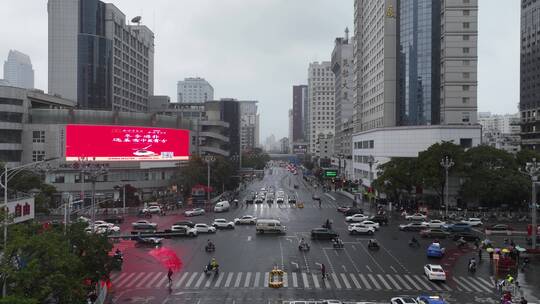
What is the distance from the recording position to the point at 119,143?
9262 centimetres

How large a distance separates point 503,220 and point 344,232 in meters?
26.0

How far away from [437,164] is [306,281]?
45.1 m

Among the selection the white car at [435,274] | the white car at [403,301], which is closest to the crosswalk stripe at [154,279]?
the white car at [403,301]

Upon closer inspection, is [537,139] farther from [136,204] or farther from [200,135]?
[136,204]

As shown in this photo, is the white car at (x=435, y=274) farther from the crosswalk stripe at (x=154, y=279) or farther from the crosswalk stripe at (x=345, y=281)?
the crosswalk stripe at (x=154, y=279)

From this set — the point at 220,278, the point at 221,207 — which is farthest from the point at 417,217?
the point at 220,278

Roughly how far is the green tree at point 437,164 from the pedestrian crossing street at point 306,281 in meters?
37.6

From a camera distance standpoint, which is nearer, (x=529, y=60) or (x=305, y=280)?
(x=305, y=280)

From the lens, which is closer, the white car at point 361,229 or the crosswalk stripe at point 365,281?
the crosswalk stripe at point 365,281

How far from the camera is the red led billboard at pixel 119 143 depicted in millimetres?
89125

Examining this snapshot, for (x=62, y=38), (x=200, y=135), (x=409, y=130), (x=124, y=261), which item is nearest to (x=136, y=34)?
(x=62, y=38)

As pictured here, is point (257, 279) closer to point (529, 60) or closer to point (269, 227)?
point (269, 227)

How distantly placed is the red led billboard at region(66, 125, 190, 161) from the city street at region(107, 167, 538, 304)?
40.3 metres

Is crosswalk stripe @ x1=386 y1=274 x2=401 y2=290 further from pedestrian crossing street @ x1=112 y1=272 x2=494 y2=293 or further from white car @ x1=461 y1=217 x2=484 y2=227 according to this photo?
white car @ x1=461 y1=217 x2=484 y2=227
